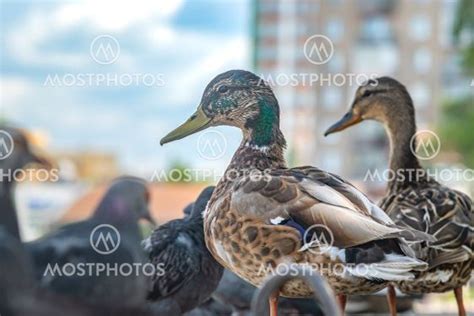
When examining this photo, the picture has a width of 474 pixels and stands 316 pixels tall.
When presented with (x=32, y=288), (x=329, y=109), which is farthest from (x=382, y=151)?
(x=32, y=288)

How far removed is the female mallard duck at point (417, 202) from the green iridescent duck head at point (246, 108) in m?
0.39

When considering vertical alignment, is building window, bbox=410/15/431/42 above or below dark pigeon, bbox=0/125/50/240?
above

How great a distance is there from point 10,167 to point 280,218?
3.47 feet

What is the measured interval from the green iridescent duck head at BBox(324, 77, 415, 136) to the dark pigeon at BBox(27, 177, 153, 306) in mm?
764

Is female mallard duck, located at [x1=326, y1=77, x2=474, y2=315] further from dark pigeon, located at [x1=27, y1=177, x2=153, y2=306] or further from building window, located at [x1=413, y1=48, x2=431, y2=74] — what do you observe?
building window, located at [x1=413, y1=48, x2=431, y2=74]

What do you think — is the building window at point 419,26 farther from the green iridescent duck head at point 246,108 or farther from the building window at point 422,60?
the green iridescent duck head at point 246,108

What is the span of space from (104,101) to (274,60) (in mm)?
639

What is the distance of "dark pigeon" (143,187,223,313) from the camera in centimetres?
253

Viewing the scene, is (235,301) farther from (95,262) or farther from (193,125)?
(193,125)

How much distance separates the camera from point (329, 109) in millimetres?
2771

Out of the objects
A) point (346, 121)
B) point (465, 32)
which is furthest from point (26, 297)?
point (465, 32)

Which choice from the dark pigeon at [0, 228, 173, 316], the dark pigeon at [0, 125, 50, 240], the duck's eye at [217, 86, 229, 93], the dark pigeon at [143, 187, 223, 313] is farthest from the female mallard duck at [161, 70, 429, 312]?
the dark pigeon at [0, 125, 50, 240]

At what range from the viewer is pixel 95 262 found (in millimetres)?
2631

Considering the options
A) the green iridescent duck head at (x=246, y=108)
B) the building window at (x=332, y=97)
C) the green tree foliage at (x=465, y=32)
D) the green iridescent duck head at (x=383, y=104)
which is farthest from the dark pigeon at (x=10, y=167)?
the green tree foliage at (x=465, y=32)
